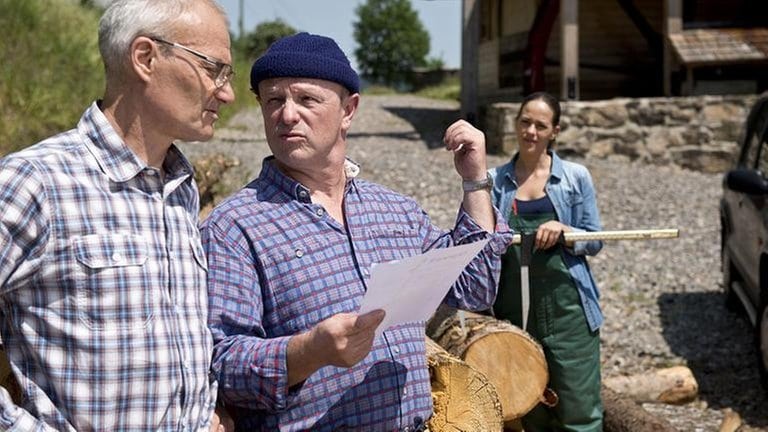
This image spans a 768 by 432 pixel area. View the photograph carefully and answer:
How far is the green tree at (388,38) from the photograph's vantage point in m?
72.9

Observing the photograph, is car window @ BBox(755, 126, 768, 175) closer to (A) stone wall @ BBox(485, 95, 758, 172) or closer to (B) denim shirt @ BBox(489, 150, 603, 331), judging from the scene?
(B) denim shirt @ BBox(489, 150, 603, 331)

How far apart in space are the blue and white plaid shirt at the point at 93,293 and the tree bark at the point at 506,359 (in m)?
2.11

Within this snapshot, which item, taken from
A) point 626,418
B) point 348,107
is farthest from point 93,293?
point 626,418

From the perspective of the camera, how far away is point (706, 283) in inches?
338

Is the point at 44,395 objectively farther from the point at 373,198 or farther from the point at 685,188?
the point at 685,188

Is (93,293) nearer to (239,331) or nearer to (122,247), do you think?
(122,247)

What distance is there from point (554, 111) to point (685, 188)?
26.5ft

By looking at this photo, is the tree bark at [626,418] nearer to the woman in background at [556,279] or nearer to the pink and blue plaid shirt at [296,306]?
the woman in background at [556,279]

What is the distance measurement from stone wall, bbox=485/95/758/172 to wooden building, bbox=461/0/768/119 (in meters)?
0.51

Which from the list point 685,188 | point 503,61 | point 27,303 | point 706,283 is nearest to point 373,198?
point 27,303

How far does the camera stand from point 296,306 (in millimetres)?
2314

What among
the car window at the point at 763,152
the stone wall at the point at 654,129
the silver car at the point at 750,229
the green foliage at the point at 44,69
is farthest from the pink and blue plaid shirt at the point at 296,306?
the stone wall at the point at 654,129

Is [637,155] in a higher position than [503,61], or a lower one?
lower

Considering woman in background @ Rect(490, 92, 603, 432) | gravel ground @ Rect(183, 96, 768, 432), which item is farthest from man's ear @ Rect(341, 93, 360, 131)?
gravel ground @ Rect(183, 96, 768, 432)
